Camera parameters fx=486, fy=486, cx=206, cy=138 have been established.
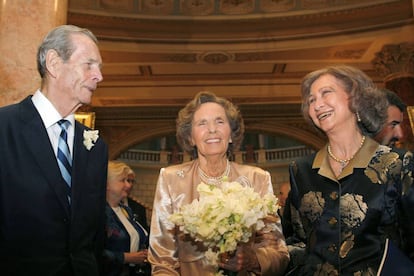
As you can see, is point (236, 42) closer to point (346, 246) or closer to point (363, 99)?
point (363, 99)

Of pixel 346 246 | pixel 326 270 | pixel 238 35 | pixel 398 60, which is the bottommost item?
pixel 326 270

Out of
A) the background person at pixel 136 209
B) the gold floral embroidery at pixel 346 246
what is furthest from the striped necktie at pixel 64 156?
the background person at pixel 136 209

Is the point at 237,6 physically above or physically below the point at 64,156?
above

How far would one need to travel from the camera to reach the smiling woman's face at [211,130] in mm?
2773

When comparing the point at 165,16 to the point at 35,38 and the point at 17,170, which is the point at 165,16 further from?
the point at 17,170

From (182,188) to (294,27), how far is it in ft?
25.4

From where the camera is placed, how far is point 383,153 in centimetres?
238

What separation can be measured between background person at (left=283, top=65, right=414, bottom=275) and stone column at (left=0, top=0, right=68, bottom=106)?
2.05 meters

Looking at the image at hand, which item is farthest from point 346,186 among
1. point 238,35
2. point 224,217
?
point 238,35

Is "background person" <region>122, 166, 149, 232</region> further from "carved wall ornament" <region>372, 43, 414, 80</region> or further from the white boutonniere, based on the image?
"carved wall ornament" <region>372, 43, 414, 80</region>

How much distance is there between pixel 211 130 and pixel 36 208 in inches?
43.5

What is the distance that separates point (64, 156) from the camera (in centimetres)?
226

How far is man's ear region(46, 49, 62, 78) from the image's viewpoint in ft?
7.79

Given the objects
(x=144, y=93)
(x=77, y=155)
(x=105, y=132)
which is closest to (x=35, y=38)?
(x=77, y=155)
